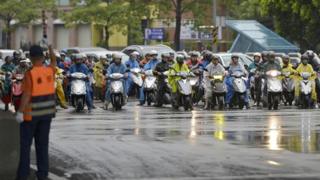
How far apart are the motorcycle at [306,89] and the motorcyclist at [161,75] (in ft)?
13.7

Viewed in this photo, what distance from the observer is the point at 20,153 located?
1103 cm

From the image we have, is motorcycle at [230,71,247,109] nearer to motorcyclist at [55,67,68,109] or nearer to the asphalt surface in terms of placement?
the asphalt surface

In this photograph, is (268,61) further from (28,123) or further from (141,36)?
(141,36)

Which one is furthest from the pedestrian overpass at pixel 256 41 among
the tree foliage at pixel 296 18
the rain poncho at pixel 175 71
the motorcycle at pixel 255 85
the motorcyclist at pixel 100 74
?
the rain poncho at pixel 175 71

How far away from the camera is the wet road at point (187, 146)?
469 inches

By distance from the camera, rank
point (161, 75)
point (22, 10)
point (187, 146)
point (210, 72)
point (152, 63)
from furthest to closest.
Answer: point (22, 10) < point (152, 63) < point (161, 75) < point (210, 72) < point (187, 146)

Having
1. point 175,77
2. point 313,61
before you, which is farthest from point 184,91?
point 313,61

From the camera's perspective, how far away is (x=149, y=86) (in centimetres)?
2788

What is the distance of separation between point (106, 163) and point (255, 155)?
8.04 ft

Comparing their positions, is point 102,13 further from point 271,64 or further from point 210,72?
point 271,64

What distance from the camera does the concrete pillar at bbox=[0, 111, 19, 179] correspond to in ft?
38.7

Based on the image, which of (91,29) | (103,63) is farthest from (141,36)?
(103,63)

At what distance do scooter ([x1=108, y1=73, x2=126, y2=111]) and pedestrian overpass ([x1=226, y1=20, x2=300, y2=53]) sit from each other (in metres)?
24.9

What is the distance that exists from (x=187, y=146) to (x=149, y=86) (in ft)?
42.9
